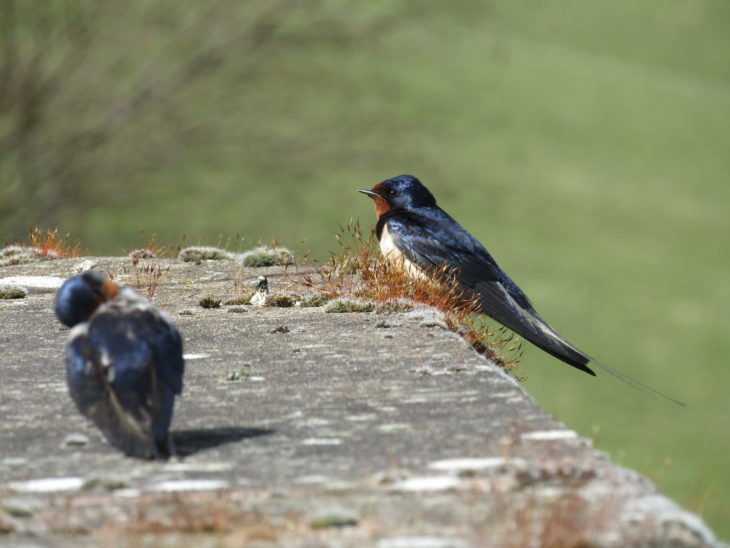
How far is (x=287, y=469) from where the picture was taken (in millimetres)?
3830

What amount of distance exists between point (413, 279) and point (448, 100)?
1798 inches

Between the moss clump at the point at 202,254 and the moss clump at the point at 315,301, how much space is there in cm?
178

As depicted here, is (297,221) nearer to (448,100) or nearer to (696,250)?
(448,100)

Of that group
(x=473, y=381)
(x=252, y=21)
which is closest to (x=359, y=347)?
(x=473, y=381)

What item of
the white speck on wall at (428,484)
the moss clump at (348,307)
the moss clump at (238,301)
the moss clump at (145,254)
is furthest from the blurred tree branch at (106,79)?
the white speck on wall at (428,484)

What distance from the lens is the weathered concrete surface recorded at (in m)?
3.27

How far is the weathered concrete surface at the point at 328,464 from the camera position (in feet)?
10.7

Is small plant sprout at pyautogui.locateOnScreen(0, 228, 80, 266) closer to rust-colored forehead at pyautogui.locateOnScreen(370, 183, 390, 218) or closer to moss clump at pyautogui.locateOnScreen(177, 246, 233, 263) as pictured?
moss clump at pyautogui.locateOnScreen(177, 246, 233, 263)

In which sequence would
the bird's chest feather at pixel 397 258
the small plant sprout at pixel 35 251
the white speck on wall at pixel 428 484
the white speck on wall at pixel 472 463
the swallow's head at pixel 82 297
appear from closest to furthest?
the white speck on wall at pixel 428 484, the white speck on wall at pixel 472 463, the swallow's head at pixel 82 297, the bird's chest feather at pixel 397 258, the small plant sprout at pixel 35 251

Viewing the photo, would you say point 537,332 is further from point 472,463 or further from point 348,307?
point 472,463

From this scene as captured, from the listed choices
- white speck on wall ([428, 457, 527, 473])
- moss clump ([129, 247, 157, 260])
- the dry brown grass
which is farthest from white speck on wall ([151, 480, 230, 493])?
the dry brown grass

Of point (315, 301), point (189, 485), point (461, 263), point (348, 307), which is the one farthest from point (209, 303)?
point (189, 485)

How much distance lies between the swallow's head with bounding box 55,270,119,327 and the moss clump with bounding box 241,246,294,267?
142 inches

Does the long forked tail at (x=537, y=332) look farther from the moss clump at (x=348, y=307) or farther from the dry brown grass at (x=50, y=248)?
the dry brown grass at (x=50, y=248)
